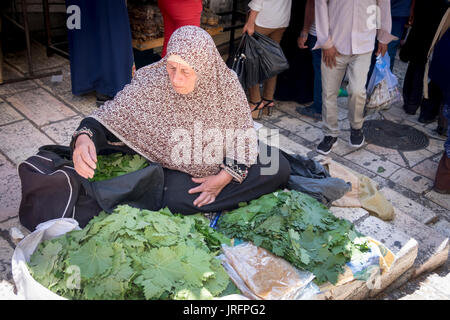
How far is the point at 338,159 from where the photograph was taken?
14.8 ft

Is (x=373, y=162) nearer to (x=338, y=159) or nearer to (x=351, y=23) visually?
(x=338, y=159)

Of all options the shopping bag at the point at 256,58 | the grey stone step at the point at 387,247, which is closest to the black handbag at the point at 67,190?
the grey stone step at the point at 387,247

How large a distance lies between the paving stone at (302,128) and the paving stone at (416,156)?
91 centimetres

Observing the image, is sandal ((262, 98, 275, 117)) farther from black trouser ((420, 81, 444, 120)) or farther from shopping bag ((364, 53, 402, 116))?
black trouser ((420, 81, 444, 120))

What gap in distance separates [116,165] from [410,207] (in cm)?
245

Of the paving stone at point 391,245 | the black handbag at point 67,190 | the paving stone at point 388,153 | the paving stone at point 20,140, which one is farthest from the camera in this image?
the paving stone at point 388,153

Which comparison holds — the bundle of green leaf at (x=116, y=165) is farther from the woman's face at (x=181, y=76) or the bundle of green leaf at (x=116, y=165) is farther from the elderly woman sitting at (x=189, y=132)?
the woman's face at (x=181, y=76)

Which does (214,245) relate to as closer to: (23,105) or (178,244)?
(178,244)

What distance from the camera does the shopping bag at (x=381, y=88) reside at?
433 cm

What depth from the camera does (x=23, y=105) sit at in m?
4.20

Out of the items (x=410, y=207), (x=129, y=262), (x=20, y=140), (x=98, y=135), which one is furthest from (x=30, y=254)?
(x=410, y=207)
